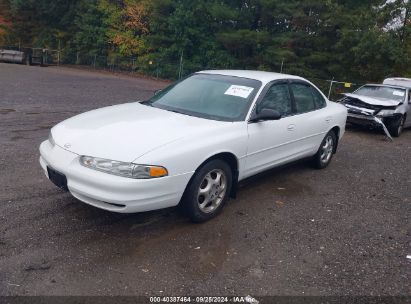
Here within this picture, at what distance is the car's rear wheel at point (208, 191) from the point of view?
3723 millimetres

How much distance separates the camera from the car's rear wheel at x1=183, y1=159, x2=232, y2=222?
3.72 m

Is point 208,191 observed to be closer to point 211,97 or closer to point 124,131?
point 124,131

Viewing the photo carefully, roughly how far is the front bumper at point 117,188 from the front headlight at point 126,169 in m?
0.04

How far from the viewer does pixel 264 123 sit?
14.8 ft

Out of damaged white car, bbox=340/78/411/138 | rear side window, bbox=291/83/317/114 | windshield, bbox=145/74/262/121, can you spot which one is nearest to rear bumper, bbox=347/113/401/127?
damaged white car, bbox=340/78/411/138

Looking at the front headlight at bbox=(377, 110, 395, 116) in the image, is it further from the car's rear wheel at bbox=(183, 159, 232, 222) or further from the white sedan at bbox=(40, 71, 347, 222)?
the car's rear wheel at bbox=(183, 159, 232, 222)

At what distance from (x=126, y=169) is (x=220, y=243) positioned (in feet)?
3.88

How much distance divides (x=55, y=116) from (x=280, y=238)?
7.27 m

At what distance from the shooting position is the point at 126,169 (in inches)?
129

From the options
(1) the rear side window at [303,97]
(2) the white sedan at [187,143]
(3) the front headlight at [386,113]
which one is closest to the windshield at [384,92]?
(3) the front headlight at [386,113]

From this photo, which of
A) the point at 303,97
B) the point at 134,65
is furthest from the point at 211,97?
the point at 134,65

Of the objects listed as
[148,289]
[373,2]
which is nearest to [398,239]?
[148,289]

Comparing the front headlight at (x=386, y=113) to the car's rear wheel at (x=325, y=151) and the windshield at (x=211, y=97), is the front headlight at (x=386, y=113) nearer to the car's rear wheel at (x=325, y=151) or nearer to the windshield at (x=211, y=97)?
the car's rear wheel at (x=325, y=151)

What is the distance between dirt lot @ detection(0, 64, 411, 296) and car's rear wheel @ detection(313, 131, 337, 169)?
48 centimetres
